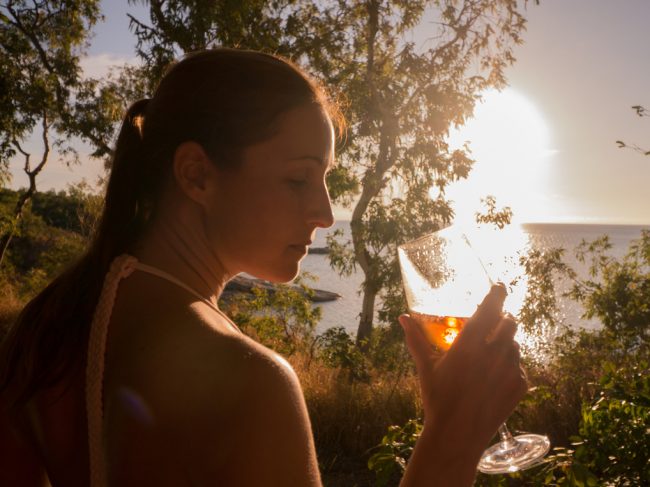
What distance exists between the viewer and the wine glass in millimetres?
1421

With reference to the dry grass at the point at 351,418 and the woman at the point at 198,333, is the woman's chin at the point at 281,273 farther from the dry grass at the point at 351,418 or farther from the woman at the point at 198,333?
the dry grass at the point at 351,418

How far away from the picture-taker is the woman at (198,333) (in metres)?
0.78

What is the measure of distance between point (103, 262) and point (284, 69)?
0.57m

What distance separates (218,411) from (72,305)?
Result: 0.42 metres

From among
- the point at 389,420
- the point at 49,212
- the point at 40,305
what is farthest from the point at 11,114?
the point at 49,212

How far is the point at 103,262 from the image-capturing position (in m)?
1.08

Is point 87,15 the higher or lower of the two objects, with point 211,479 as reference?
higher

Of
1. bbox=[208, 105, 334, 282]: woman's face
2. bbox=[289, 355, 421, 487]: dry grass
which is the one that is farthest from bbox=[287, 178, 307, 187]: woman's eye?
bbox=[289, 355, 421, 487]: dry grass

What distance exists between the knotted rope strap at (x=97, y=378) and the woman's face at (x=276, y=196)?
0.98ft

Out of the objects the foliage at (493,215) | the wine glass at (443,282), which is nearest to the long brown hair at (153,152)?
the wine glass at (443,282)

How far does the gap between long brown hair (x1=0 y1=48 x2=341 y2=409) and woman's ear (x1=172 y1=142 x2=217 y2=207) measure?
2cm

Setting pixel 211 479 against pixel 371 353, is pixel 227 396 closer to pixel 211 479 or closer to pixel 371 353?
pixel 211 479

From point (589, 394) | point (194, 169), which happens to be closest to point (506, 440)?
point (194, 169)

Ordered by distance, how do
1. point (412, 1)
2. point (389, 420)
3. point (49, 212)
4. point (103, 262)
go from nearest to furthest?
1. point (103, 262)
2. point (389, 420)
3. point (412, 1)
4. point (49, 212)
